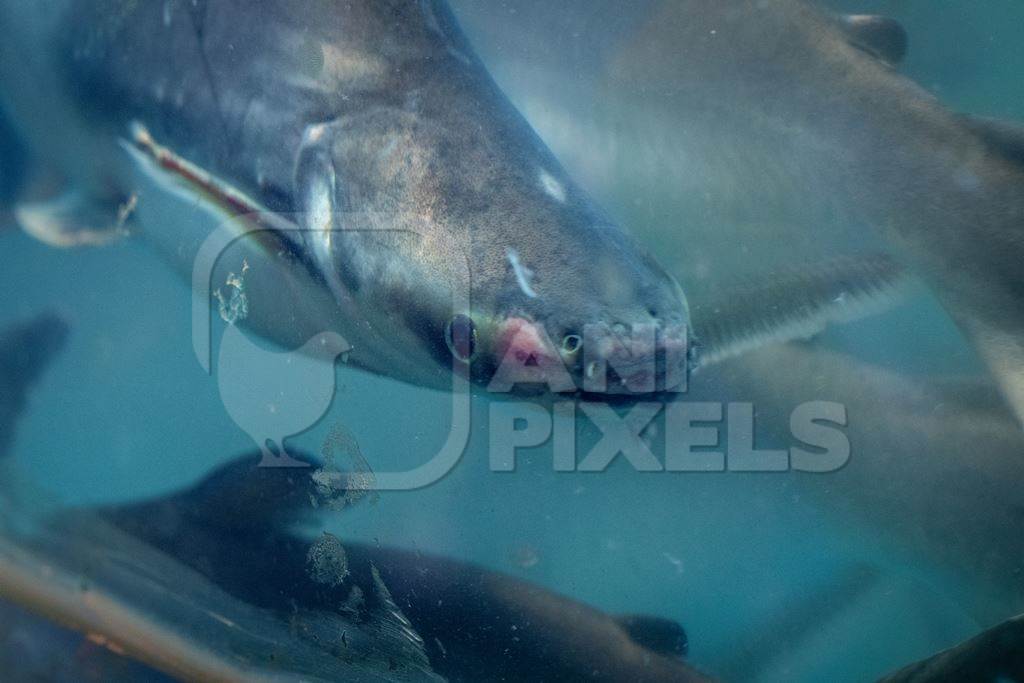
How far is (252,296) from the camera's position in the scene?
234 centimetres

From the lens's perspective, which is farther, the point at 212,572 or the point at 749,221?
the point at 749,221

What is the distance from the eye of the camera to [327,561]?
199 centimetres

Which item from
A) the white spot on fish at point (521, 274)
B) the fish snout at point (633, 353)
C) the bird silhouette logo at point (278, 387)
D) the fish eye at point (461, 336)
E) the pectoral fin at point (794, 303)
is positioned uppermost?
the white spot on fish at point (521, 274)

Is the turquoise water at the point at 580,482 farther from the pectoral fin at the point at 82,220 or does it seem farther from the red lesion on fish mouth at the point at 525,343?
the red lesion on fish mouth at the point at 525,343

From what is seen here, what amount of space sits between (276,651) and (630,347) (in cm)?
125

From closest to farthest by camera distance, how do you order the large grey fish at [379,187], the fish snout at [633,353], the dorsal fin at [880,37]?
the fish snout at [633,353] → the large grey fish at [379,187] → the dorsal fin at [880,37]

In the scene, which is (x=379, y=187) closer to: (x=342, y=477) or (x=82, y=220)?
(x=342, y=477)

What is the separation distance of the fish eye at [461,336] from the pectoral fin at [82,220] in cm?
181

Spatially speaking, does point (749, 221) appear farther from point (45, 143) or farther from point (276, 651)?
point (45, 143)

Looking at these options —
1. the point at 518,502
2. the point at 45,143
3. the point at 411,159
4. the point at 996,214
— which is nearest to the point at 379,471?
the point at 518,502

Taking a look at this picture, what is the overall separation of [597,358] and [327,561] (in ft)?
3.71

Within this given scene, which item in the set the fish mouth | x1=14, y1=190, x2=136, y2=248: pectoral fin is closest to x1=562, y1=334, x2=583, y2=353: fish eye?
the fish mouth

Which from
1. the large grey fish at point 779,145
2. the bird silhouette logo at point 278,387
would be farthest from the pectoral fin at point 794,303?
the bird silhouette logo at point 278,387

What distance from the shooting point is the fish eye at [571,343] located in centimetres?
134
